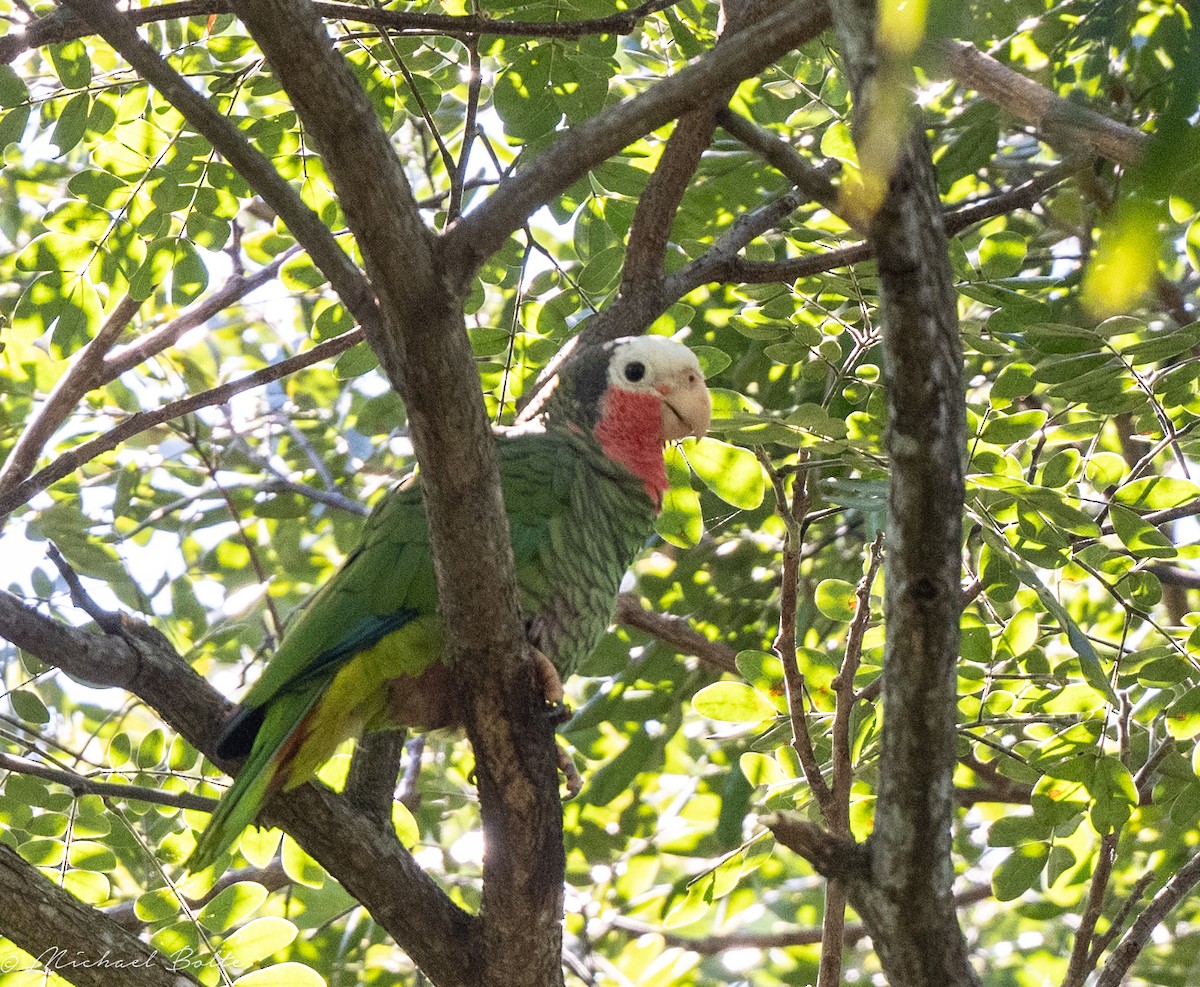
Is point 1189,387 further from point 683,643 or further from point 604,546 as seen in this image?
point 683,643

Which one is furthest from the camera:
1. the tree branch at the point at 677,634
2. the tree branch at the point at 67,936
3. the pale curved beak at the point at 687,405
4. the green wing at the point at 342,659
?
the tree branch at the point at 677,634

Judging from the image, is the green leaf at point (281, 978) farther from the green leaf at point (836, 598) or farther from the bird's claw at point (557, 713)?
the green leaf at point (836, 598)

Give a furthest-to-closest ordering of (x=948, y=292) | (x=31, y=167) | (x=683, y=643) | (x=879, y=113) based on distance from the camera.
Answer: (x=31, y=167), (x=683, y=643), (x=948, y=292), (x=879, y=113)

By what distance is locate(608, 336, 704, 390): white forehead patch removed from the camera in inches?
117

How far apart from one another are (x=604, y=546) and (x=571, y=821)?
4.54 ft

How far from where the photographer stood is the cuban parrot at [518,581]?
8.06 ft

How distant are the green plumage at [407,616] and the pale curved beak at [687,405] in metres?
0.18

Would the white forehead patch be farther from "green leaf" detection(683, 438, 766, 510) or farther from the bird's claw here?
the bird's claw

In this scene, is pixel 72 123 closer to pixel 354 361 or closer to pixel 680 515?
pixel 354 361

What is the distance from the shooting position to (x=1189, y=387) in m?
2.74

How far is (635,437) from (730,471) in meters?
0.26

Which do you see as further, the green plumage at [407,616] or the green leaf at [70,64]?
the green leaf at [70,64]

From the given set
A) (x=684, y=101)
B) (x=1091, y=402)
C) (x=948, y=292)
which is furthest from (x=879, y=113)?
(x=1091, y=402)

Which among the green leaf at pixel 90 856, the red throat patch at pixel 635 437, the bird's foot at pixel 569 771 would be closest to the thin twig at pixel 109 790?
the green leaf at pixel 90 856
